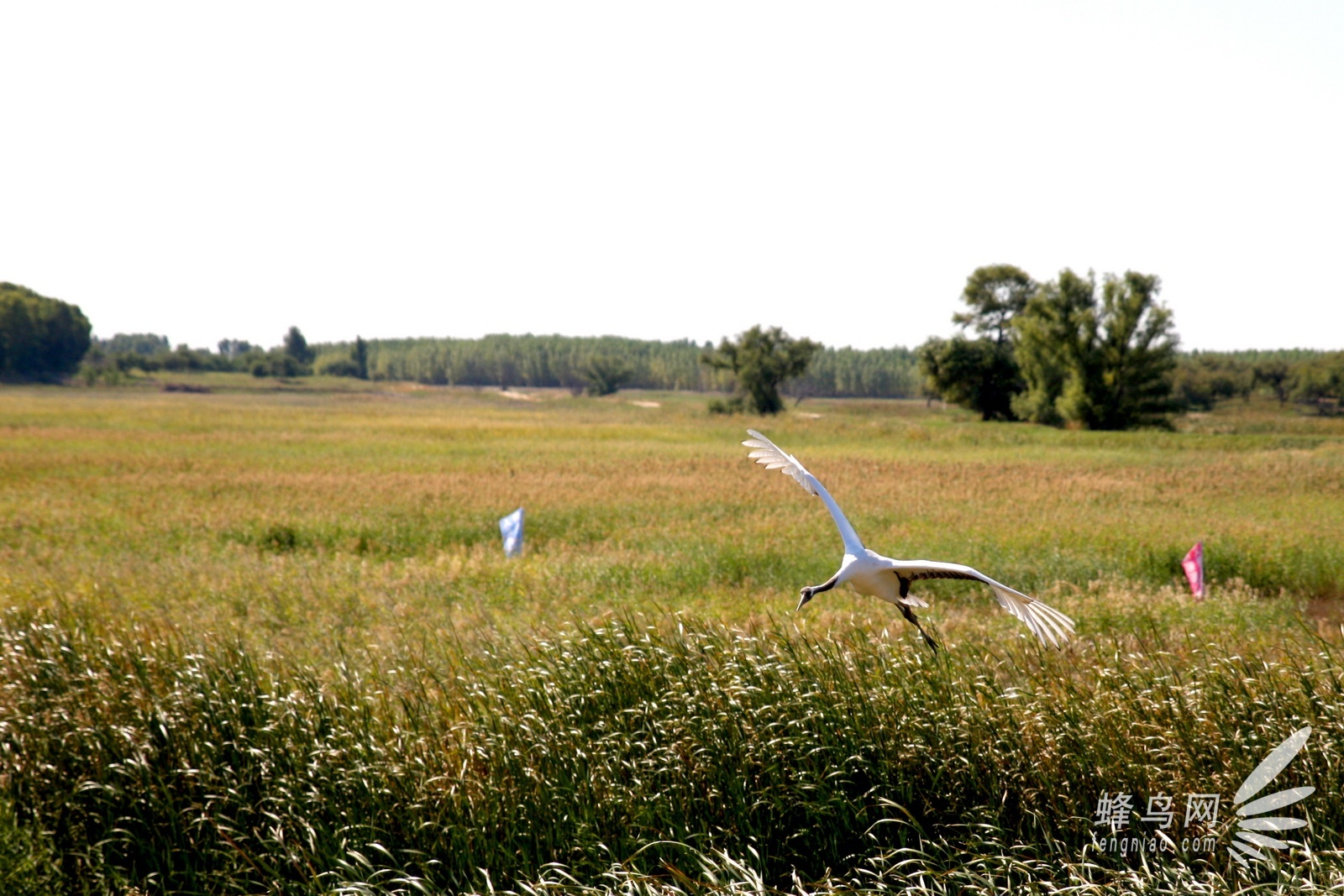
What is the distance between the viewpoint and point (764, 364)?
8688 centimetres

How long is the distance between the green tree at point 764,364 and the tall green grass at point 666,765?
7853 cm

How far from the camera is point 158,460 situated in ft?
108

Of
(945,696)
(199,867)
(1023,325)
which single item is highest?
(1023,325)

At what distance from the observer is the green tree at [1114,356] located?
5772 cm

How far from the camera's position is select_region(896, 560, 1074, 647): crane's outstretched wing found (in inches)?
97.0

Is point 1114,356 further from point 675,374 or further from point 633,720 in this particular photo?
point 675,374

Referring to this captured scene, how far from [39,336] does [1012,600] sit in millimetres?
157700

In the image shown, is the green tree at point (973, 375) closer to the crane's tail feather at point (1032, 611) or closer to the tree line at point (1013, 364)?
the tree line at point (1013, 364)

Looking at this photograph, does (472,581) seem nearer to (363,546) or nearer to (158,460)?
(363,546)

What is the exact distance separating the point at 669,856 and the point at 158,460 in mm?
32136

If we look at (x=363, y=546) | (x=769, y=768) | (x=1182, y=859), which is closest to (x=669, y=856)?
(x=769, y=768)

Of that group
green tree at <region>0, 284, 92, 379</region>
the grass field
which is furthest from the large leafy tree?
green tree at <region>0, 284, 92, 379</region>

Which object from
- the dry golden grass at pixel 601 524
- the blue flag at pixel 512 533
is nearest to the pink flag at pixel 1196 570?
the dry golden grass at pixel 601 524

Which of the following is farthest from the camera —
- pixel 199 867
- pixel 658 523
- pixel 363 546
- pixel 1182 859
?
pixel 658 523
